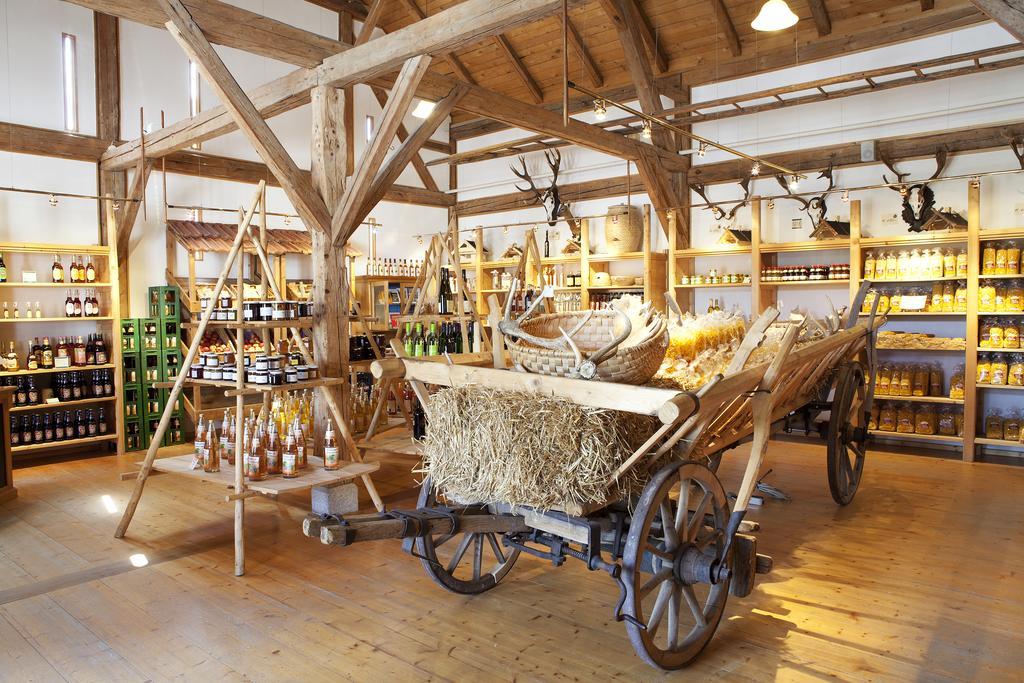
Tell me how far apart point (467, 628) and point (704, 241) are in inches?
257

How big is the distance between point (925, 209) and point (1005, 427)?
2.13 meters

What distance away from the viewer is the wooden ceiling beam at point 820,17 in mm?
7281

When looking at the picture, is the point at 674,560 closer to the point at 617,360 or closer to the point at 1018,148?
the point at 617,360

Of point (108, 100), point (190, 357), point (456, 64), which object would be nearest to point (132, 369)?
point (108, 100)

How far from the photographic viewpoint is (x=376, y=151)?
15.6 ft

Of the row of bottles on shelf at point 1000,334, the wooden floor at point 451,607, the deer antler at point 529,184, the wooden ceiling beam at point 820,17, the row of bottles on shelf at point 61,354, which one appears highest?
the wooden ceiling beam at point 820,17

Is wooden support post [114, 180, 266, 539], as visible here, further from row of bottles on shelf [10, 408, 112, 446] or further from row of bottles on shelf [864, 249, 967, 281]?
row of bottles on shelf [864, 249, 967, 281]

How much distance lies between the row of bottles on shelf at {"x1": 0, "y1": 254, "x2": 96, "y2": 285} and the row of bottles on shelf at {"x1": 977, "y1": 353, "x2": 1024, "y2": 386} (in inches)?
334

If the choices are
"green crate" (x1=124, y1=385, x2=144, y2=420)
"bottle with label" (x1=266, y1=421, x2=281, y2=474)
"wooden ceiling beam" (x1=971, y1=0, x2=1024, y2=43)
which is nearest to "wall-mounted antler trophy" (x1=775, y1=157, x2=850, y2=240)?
"wooden ceiling beam" (x1=971, y1=0, x2=1024, y2=43)

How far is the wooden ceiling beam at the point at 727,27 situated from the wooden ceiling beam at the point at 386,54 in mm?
3805

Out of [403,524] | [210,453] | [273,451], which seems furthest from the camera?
[210,453]

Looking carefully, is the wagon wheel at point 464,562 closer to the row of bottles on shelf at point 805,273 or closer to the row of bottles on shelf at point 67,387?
the row of bottles on shelf at point 67,387

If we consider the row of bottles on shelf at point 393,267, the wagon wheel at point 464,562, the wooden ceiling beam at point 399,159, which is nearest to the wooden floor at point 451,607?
the wagon wheel at point 464,562

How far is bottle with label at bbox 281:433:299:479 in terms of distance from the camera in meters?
4.22
